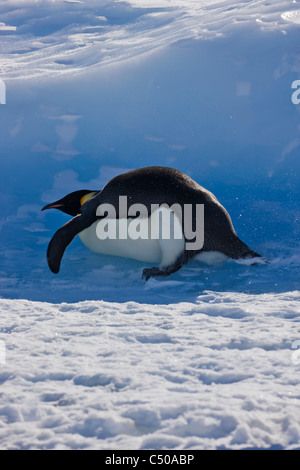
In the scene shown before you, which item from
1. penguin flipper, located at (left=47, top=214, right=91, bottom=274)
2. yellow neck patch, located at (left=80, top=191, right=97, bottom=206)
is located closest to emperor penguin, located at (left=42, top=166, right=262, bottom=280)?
penguin flipper, located at (left=47, top=214, right=91, bottom=274)

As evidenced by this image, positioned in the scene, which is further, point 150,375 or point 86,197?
point 86,197

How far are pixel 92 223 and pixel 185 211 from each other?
0.66 meters

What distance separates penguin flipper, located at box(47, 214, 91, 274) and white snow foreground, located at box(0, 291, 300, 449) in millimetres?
652

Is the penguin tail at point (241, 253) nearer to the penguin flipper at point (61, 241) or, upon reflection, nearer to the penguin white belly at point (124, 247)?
the penguin white belly at point (124, 247)

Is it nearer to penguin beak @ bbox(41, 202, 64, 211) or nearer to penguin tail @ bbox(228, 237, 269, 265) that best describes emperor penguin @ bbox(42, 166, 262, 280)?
penguin tail @ bbox(228, 237, 269, 265)

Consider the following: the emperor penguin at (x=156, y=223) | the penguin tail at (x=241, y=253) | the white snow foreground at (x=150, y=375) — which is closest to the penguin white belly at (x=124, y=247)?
the emperor penguin at (x=156, y=223)

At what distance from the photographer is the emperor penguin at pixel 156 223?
374 cm

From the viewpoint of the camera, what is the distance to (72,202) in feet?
14.5

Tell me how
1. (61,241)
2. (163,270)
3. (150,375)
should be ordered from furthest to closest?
(61,241) < (163,270) < (150,375)

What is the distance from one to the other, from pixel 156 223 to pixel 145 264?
0.94ft

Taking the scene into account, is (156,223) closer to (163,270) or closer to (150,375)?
(163,270)

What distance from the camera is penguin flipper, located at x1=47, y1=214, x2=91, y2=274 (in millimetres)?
3697

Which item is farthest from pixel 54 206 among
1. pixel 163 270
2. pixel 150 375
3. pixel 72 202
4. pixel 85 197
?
pixel 150 375
